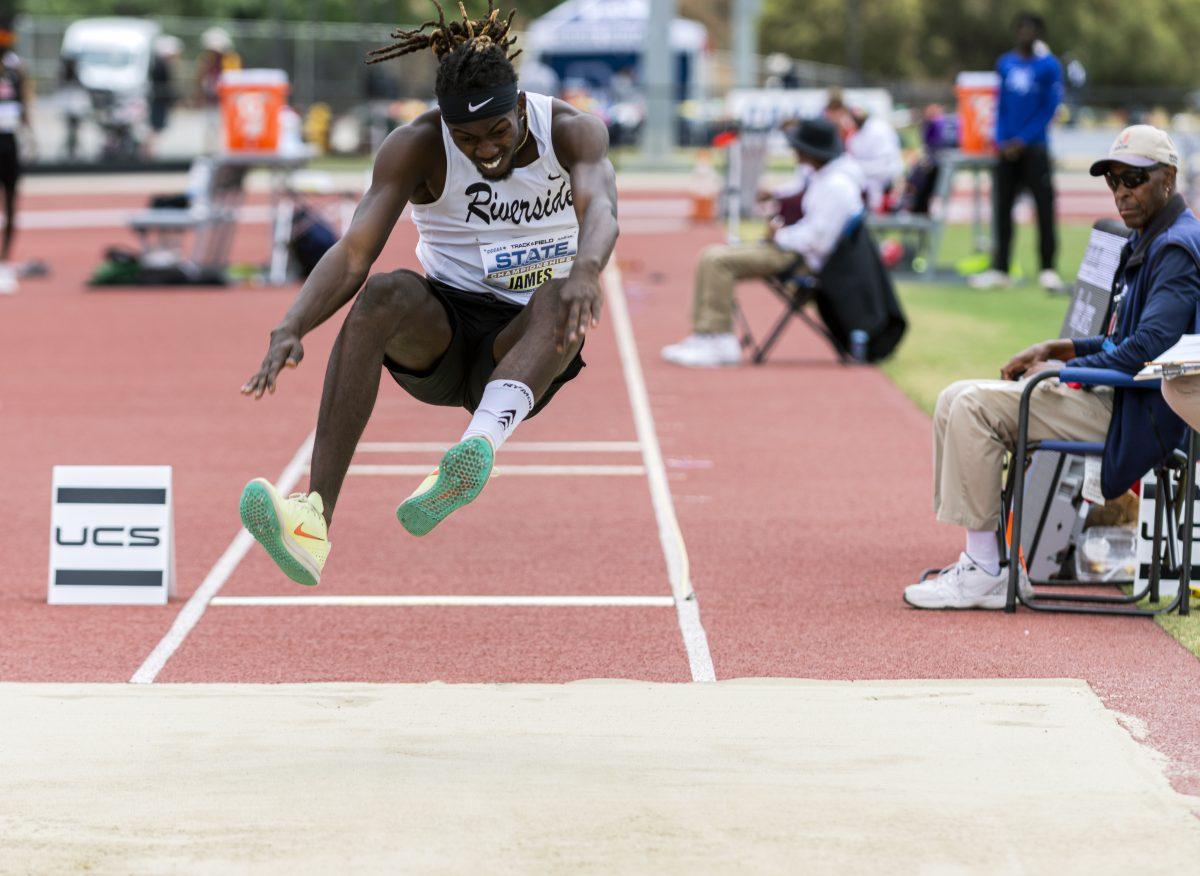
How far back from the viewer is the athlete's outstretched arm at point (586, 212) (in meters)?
4.38

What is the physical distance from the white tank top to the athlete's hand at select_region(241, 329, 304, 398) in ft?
2.33

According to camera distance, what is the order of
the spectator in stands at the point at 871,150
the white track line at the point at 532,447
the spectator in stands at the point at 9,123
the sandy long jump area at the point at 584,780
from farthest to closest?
1. the spectator in stands at the point at 9,123
2. the spectator in stands at the point at 871,150
3. the white track line at the point at 532,447
4. the sandy long jump area at the point at 584,780

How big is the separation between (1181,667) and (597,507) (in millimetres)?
3227

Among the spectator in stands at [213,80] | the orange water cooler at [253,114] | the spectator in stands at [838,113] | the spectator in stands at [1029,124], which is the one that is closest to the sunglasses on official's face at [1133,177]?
the spectator in stands at [838,113]

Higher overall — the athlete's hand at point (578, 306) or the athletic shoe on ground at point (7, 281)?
the athlete's hand at point (578, 306)

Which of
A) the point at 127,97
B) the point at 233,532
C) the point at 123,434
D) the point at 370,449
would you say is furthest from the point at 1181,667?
the point at 127,97

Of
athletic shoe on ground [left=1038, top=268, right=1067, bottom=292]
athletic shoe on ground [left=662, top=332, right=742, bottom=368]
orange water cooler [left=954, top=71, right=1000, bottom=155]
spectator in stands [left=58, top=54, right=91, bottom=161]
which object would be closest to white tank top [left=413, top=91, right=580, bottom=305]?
athletic shoe on ground [left=662, top=332, right=742, bottom=368]

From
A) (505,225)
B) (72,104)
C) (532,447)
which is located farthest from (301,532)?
(72,104)

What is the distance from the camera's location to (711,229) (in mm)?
22656

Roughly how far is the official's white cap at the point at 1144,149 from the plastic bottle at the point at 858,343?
19.3 feet

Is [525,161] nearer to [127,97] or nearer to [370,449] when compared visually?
[370,449]

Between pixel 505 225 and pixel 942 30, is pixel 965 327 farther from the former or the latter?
pixel 942 30

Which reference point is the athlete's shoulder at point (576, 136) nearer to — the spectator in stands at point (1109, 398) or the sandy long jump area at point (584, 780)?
the sandy long jump area at point (584, 780)

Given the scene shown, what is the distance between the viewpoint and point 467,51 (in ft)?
15.1
